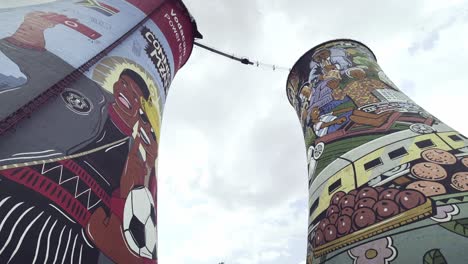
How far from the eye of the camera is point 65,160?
4.75m

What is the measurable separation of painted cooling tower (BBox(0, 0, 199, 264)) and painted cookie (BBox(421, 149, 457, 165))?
4.75m

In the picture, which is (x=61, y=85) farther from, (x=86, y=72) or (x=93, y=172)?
(x=93, y=172)

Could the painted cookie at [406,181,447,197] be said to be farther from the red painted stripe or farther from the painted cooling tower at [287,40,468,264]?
the red painted stripe

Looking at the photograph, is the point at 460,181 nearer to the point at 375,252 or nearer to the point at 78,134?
the point at 375,252

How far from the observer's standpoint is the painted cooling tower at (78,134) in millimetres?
4047

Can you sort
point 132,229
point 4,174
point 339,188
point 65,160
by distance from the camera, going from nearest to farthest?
1. point 4,174
2. point 65,160
3. point 132,229
4. point 339,188

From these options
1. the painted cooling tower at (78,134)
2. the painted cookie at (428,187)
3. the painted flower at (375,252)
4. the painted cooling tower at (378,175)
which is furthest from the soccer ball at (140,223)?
the painted cookie at (428,187)

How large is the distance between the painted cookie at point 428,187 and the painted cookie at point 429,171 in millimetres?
127

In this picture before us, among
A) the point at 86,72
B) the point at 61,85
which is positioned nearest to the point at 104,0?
the point at 86,72

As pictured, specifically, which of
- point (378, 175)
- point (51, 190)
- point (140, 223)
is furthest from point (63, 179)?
point (378, 175)

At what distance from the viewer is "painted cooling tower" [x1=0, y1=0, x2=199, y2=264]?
4047mm

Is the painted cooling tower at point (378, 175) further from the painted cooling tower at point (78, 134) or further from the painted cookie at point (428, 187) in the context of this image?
the painted cooling tower at point (78, 134)

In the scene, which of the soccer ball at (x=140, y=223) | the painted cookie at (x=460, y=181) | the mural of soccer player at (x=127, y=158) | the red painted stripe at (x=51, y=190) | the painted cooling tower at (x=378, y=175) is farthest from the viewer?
the painted cookie at (x=460, y=181)

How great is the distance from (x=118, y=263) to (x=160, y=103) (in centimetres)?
455
